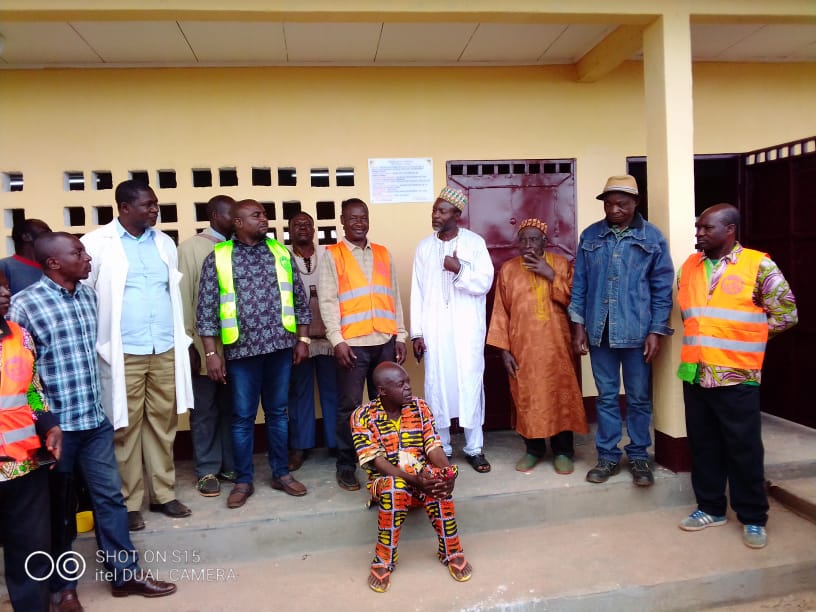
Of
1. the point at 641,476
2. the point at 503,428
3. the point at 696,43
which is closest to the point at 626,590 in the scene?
the point at 641,476

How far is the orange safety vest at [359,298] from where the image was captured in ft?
12.9

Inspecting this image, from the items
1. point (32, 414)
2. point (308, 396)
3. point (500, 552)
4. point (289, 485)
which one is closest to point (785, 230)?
point (500, 552)

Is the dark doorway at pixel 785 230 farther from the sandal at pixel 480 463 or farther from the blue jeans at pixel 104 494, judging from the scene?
the blue jeans at pixel 104 494

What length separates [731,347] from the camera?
3.37 m

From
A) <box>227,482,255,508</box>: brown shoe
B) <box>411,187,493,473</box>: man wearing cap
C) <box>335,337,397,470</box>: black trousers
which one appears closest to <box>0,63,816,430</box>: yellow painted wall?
<box>411,187,493,473</box>: man wearing cap

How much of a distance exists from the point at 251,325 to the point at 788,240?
4269 mm

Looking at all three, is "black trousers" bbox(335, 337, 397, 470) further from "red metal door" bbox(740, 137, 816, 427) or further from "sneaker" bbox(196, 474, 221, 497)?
"red metal door" bbox(740, 137, 816, 427)

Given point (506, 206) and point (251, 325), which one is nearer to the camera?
point (251, 325)

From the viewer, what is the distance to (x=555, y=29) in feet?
14.6

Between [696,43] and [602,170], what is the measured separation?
124 centimetres

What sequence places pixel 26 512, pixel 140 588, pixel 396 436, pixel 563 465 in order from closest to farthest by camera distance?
pixel 26 512 → pixel 140 588 → pixel 396 436 → pixel 563 465

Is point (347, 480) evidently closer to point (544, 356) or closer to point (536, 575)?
point (536, 575)

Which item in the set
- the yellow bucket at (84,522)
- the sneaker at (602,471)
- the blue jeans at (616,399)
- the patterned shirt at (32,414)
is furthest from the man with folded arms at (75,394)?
the blue jeans at (616,399)

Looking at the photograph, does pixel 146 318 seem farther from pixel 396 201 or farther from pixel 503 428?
pixel 503 428
